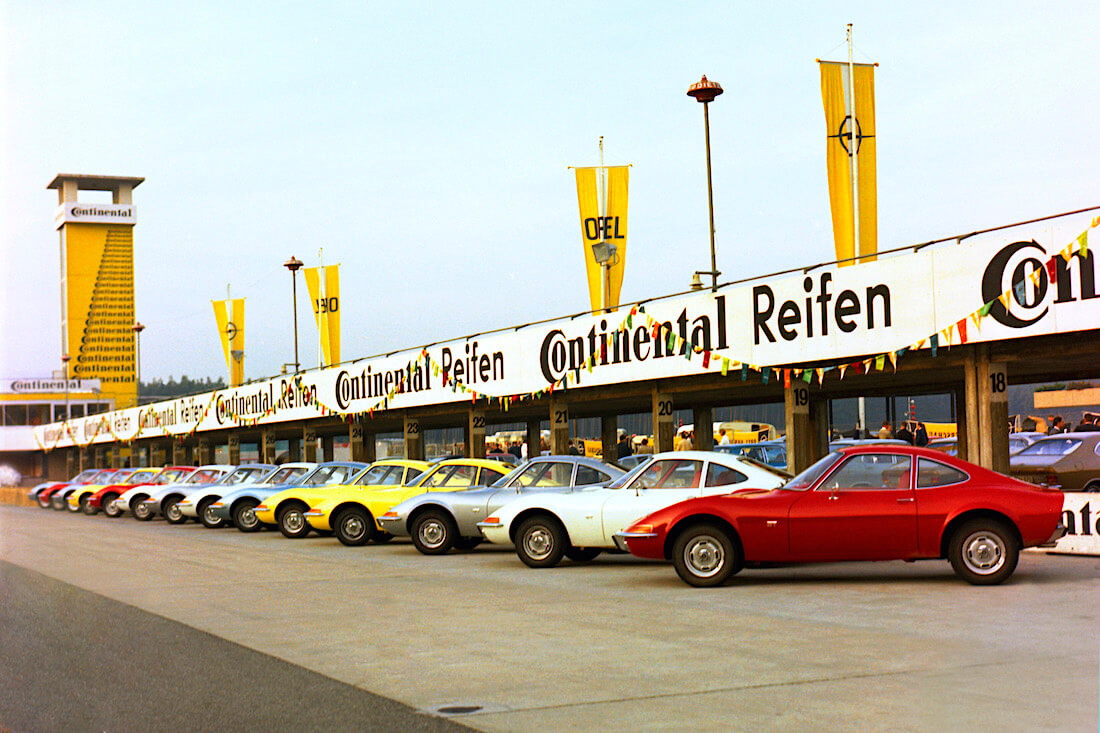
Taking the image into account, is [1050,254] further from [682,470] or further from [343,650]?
[343,650]

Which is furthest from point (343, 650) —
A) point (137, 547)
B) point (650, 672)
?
point (137, 547)

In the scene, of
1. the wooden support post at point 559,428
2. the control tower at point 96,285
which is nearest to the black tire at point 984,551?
the wooden support post at point 559,428

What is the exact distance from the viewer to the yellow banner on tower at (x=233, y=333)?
52688mm

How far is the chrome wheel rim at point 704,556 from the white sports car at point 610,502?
1.75m

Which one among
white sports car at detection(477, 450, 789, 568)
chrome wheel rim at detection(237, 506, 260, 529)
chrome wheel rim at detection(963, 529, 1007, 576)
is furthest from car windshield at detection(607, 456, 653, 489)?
chrome wheel rim at detection(237, 506, 260, 529)

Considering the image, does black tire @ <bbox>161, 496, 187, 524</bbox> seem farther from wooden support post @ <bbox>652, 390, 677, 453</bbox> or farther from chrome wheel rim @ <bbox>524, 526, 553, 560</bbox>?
chrome wheel rim @ <bbox>524, 526, 553, 560</bbox>

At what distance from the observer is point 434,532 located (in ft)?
60.0

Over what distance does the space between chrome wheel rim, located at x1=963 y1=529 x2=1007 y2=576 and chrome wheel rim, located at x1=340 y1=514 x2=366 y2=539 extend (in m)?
11.2

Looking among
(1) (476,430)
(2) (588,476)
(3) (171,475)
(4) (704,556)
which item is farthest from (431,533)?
(3) (171,475)

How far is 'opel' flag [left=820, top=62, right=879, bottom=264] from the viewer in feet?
71.9

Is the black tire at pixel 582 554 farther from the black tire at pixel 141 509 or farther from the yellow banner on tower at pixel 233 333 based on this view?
the yellow banner on tower at pixel 233 333

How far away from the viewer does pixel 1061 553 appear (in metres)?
15.7

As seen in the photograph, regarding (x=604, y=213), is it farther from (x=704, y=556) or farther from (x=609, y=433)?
(x=704, y=556)

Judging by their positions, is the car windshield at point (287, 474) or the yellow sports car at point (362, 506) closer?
the yellow sports car at point (362, 506)
